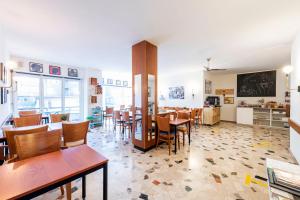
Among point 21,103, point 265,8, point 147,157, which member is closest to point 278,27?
point 265,8

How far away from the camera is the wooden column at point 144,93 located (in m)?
3.35

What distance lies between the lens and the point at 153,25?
259 centimetres

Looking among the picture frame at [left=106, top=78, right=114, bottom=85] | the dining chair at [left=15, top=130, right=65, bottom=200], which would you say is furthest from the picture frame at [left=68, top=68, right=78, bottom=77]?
the dining chair at [left=15, top=130, right=65, bottom=200]

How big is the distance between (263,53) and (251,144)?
2.85 meters

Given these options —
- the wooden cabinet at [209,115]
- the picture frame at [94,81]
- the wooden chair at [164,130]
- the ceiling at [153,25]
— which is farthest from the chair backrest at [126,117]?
the wooden cabinet at [209,115]

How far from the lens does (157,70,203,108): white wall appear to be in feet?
22.1

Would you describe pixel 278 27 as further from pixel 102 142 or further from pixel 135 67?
pixel 102 142

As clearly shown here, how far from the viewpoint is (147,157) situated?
3.07 metres

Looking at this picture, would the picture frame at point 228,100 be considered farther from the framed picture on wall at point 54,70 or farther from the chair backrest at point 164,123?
the framed picture on wall at point 54,70

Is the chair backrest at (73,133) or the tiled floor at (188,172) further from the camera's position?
the chair backrest at (73,133)

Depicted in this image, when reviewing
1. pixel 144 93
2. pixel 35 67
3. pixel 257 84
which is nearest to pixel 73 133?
pixel 144 93

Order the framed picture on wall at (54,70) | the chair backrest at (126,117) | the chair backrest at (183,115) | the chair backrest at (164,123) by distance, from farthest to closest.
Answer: the framed picture on wall at (54,70), the chair backrest at (126,117), the chair backrest at (183,115), the chair backrest at (164,123)

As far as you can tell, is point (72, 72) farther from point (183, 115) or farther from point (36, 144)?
point (36, 144)

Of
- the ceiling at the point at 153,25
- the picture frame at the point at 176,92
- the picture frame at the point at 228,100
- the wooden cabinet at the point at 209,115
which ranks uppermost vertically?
the ceiling at the point at 153,25
